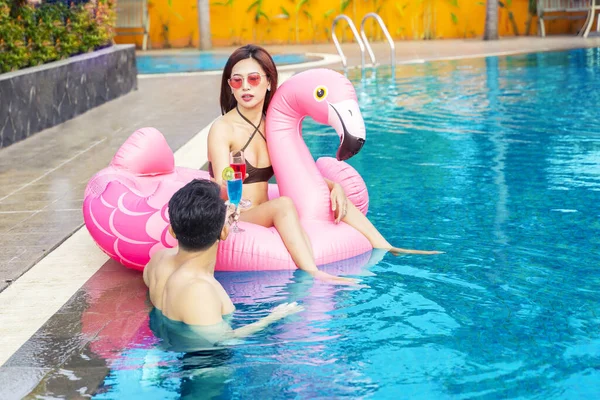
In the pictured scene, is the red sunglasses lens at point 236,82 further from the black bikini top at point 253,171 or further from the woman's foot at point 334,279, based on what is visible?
the woman's foot at point 334,279

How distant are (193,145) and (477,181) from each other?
3.06 meters

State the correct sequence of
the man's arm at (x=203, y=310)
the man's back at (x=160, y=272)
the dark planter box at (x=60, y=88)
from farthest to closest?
the dark planter box at (x=60, y=88)
the man's back at (x=160, y=272)
the man's arm at (x=203, y=310)

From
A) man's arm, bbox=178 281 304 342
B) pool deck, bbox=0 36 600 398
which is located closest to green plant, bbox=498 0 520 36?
pool deck, bbox=0 36 600 398

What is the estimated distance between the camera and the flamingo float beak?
528cm

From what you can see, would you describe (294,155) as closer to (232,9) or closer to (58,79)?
(58,79)

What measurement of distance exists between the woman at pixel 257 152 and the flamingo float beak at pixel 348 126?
0.40 meters

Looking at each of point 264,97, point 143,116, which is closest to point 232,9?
point 143,116

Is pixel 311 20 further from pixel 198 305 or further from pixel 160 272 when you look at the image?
pixel 198 305

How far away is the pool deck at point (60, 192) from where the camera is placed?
4598 millimetres

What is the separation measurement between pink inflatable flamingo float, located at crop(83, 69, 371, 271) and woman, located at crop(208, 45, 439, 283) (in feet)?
0.24

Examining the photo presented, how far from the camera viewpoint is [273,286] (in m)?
5.09

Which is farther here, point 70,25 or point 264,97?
point 70,25

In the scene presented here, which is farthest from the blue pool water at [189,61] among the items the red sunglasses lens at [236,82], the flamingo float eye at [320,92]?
the flamingo float eye at [320,92]

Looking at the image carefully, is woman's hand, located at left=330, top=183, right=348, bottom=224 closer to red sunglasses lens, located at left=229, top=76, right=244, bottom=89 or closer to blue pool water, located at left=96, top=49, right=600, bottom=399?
blue pool water, located at left=96, top=49, right=600, bottom=399
